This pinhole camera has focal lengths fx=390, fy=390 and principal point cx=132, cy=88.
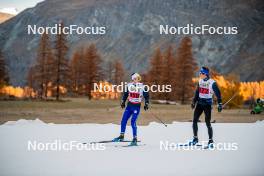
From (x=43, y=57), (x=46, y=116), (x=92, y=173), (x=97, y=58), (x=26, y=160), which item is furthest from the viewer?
(x=97, y=58)

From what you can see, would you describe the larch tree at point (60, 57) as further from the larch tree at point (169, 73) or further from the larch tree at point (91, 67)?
the larch tree at point (169, 73)

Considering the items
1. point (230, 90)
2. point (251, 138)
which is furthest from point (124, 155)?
point (230, 90)

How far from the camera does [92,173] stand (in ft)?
22.5

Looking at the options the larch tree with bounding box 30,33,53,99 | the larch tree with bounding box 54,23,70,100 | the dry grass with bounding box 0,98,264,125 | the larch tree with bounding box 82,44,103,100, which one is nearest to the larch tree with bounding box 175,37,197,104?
the larch tree with bounding box 82,44,103,100

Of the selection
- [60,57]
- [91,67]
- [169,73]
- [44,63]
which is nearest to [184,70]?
[169,73]

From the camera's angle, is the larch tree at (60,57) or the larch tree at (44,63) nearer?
the larch tree at (44,63)

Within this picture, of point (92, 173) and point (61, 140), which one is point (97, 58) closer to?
point (61, 140)

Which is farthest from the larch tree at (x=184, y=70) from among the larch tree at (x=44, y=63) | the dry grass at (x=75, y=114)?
the larch tree at (x=44, y=63)

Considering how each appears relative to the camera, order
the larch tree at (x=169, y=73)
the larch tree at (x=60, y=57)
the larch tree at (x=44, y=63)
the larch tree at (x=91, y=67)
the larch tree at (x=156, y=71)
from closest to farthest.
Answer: the larch tree at (x=44, y=63) → the larch tree at (x=60, y=57) → the larch tree at (x=91, y=67) → the larch tree at (x=169, y=73) → the larch tree at (x=156, y=71)

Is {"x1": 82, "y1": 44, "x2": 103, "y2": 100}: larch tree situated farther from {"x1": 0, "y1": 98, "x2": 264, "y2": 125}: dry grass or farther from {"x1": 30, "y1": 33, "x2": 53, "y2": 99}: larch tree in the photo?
{"x1": 0, "y1": 98, "x2": 264, "y2": 125}: dry grass

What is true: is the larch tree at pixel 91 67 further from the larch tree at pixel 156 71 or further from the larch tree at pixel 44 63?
the larch tree at pixel 156 71

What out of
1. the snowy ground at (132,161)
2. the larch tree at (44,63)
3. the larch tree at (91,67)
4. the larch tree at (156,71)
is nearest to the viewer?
the snowy ground at (132,161)

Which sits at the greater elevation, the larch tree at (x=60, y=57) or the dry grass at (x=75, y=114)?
the larch tree at (x=60, y=57)

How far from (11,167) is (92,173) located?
153 centimetres
